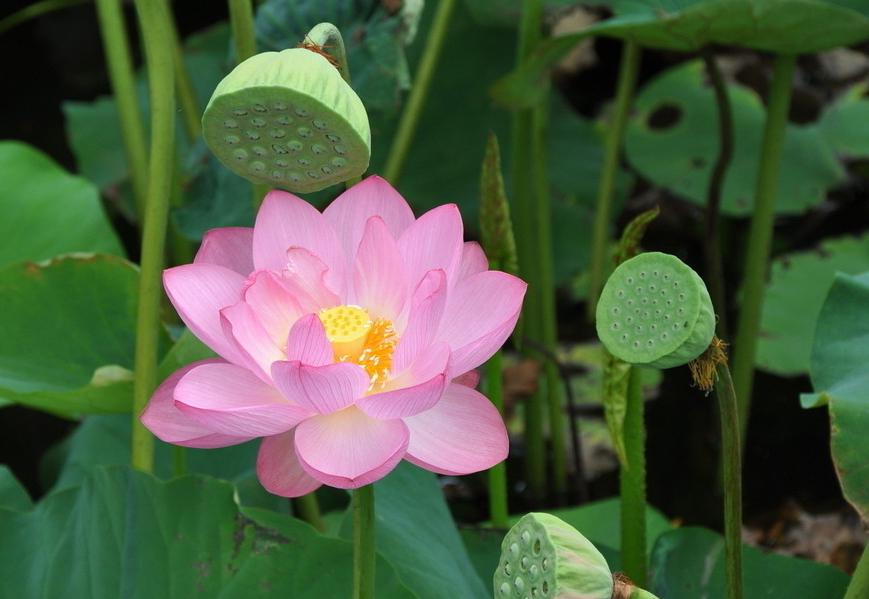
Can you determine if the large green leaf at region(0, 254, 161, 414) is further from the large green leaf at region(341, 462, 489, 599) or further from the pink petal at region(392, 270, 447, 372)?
the pink petal at region(392, 270, 447, 372)

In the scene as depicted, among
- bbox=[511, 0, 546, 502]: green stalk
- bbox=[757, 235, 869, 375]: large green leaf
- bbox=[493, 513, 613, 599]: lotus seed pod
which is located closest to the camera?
bbox=[493, 513, 613, 599]: lotus seed pod

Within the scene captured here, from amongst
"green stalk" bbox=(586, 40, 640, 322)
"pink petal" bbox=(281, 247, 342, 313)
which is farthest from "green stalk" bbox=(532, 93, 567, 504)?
"pink petal" bbox=(281, 247, 342, 313)

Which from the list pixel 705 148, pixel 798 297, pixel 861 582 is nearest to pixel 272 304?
pixel 861 582

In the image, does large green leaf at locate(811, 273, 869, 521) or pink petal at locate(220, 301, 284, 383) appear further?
large green leaf at locate(811, 273, 869, 521)

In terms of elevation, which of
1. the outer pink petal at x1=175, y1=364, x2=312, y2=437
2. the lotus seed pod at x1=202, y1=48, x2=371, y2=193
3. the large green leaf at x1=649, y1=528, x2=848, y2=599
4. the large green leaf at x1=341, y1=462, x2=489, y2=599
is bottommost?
the large green leaf at x1=649, y1=528, x2=848, y2=599

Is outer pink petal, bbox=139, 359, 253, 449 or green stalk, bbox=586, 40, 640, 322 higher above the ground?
outer pink petal, bbox=139, 359, 253, 449

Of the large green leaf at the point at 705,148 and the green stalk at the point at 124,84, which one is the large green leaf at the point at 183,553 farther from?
the large green leaf at the point at 705,148

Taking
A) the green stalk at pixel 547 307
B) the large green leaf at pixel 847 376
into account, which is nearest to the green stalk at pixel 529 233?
the green stalk at pixel 547 307
